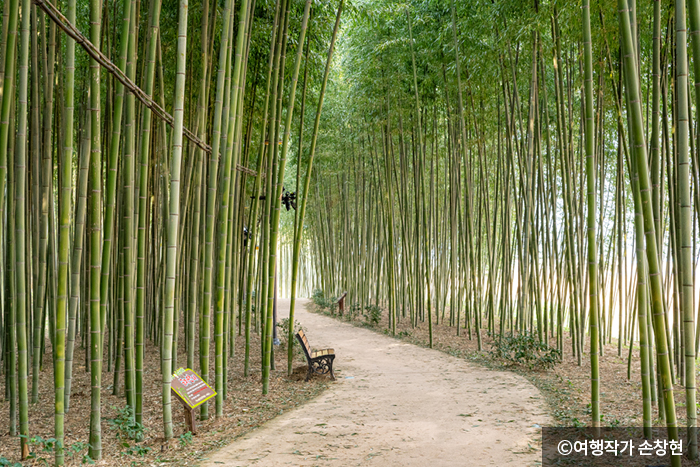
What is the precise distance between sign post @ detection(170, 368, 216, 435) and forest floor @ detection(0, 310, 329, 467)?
0.13m

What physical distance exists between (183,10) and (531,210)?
166 inches

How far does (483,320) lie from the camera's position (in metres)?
9.19

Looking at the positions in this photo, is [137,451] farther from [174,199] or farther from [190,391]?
[174,199]

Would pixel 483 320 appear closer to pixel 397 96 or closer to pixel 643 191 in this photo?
pixel 397 96

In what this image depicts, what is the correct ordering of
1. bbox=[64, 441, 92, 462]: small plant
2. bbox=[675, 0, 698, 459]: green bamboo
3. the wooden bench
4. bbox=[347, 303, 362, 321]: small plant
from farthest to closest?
bbox=[347, 303, 362, 321]: small plant, the wooden bench, bbox=[64, 441, 92, 462]: small plant, bbox=[675, 0, 698, 459]: green bamboo

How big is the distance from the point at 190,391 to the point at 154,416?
2.28ft

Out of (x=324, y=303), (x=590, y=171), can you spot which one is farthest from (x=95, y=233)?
(x=324, y=303)

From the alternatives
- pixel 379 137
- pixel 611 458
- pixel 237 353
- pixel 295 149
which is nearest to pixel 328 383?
pixel 237 353

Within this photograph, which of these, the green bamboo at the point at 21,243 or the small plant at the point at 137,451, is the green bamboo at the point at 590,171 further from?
the green bamboo at the point at 21,243

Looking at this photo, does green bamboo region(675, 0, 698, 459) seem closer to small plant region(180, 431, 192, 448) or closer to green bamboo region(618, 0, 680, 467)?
green bamboo region(618, 0, 680, 467)

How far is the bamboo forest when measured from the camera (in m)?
2.49

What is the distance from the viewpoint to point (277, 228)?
402cm

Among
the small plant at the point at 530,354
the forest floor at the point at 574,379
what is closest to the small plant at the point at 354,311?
the forest floor at the point at 574,379

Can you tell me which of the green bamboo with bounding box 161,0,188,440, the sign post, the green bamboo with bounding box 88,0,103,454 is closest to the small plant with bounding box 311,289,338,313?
the sign post
